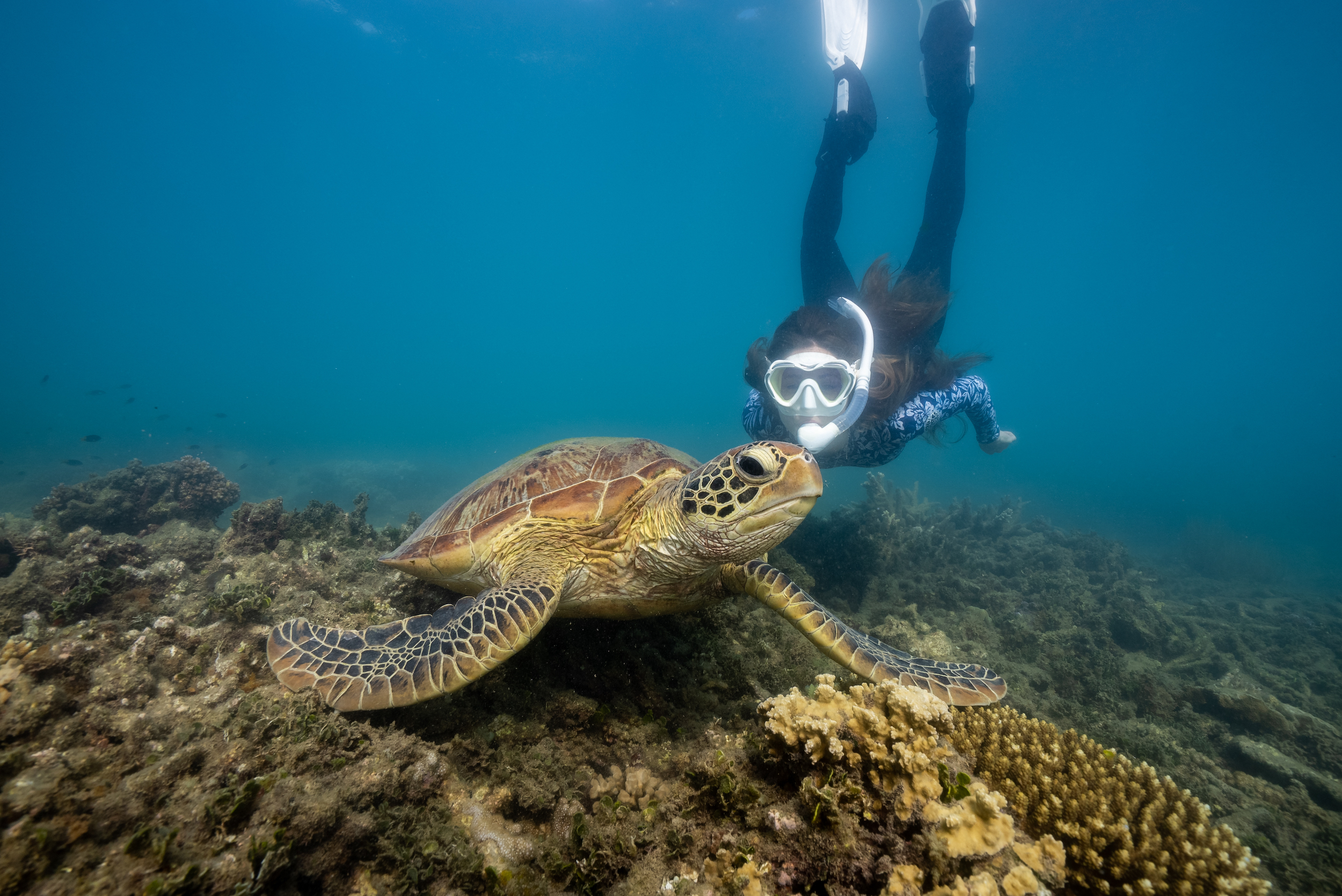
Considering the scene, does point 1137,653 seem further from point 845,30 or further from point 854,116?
point 845,30

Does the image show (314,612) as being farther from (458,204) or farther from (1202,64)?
(458,204)

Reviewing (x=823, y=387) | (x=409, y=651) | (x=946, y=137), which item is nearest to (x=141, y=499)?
(x=409, y=651)

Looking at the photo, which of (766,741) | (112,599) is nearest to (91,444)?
(112,599)

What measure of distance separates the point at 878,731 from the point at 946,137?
35.3 ft

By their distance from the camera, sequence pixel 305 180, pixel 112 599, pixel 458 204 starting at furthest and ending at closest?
pixel 458 204
pixel 305 180
pixel 112 599

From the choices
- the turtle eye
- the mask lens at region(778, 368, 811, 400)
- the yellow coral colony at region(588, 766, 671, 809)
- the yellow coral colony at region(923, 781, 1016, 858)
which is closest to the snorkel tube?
the mask lens at region(778, 368, 811, 400)

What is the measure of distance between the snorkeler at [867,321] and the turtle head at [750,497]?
9.84 ft

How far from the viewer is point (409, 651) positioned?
239 cm

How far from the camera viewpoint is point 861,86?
8.71 m

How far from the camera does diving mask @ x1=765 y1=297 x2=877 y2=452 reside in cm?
521

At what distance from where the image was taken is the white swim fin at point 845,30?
30.1 feet

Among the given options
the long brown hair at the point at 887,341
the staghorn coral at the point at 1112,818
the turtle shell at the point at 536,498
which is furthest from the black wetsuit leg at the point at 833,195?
the staghorn coral at the point at 1112,818

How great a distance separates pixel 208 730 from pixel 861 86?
11982mm

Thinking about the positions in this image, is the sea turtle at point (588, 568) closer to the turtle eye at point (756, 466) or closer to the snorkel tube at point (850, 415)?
the turtle eye at point (756, 466)
